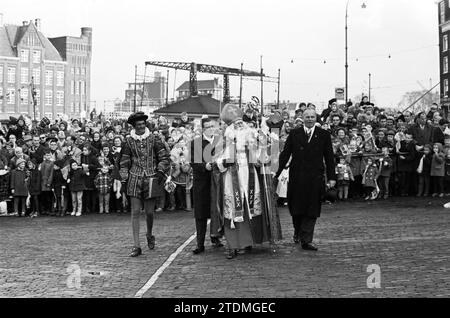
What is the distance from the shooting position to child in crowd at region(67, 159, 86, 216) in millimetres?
19016

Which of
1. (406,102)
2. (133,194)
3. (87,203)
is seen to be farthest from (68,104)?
(133,194)

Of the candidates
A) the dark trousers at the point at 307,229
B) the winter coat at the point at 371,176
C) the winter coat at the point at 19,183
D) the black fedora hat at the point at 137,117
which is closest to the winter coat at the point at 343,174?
the winter coat at the point at 371,176

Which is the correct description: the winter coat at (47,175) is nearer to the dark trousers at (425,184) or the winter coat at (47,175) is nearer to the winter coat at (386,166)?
the winter coat at (386,166)

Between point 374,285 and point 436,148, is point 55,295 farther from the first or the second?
point 436,148

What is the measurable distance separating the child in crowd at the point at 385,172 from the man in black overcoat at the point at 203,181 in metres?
9.09

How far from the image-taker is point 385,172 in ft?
64.2

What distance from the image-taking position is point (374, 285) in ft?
26.3

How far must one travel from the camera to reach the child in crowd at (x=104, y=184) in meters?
19.1

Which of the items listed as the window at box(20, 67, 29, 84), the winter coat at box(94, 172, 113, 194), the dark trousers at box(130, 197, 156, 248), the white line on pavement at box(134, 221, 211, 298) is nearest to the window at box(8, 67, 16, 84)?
the window at box(20, 67, 29, 84)

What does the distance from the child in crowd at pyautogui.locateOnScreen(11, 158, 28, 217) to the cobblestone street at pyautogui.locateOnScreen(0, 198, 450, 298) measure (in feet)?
14.0

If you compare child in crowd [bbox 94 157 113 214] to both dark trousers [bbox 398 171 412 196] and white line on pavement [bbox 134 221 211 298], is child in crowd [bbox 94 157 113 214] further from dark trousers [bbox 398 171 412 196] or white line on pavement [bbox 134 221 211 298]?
dark trousers [bbox 398 171 412 196]

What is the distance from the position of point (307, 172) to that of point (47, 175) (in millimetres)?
10186

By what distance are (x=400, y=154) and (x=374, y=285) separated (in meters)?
12.3
